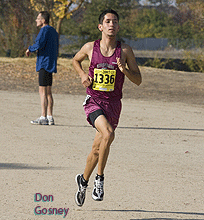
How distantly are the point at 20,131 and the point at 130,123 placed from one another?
2593 mm

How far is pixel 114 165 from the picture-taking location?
6.34 m

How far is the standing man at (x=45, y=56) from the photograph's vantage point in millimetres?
8727

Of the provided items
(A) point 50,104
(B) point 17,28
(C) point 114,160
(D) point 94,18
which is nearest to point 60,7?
(B) point 17,28

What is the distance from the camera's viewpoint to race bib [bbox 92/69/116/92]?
466cm

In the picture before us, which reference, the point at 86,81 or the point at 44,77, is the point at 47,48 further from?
the point at 86,81

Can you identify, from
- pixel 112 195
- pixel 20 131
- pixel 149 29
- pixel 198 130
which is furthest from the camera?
pixel 149 29

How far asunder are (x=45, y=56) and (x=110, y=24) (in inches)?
172

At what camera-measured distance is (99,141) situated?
4.65 meters

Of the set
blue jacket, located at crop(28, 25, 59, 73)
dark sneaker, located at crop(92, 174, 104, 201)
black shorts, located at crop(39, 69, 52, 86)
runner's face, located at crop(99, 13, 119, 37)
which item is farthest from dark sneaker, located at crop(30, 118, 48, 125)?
dark sneaker, located at crop(92, 174, 104, 201)

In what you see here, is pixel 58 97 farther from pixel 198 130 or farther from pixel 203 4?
pixel 203 4

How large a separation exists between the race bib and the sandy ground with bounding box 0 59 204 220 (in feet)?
3.89

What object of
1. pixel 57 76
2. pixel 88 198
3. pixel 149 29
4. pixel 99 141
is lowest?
pixel 149 29

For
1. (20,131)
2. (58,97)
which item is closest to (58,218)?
(20,131)

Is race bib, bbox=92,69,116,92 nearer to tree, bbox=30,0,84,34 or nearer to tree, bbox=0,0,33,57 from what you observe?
tree, bbox=30,0,84,34
